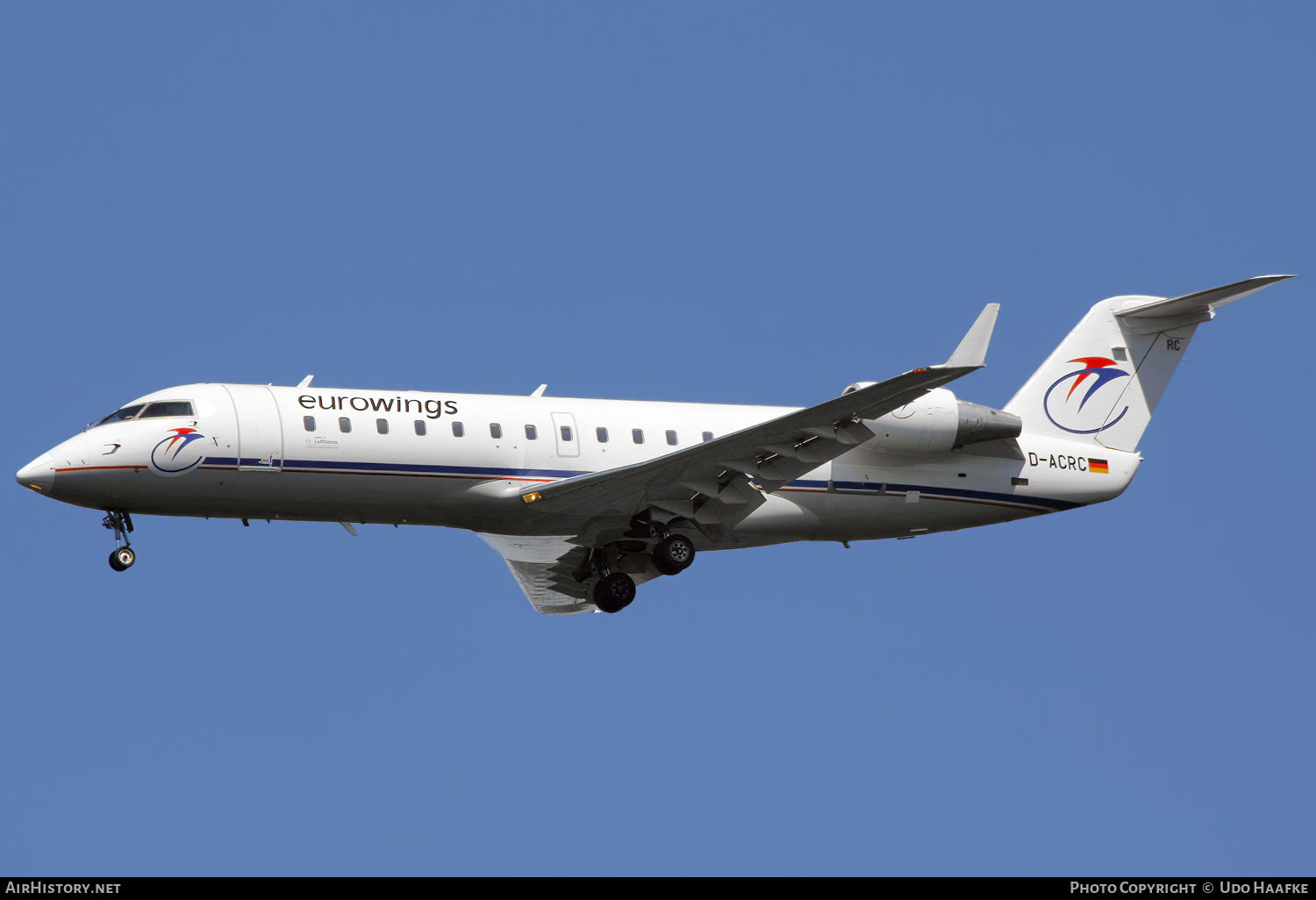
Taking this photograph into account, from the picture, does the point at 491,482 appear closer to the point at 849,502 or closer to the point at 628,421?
the point at 628,421

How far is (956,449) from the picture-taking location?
2775 centimetres

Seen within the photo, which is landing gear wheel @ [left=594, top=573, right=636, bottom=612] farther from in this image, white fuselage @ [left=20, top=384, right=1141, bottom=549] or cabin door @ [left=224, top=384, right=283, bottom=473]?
cabin door @ [left=224, top=384, right=283, bottom=473]

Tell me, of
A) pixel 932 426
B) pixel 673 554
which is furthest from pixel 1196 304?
pixel 673 554

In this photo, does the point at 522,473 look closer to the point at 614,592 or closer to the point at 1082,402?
the point at 614,592

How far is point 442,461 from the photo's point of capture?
25078mm

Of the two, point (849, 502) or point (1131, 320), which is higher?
point (1131, 320)

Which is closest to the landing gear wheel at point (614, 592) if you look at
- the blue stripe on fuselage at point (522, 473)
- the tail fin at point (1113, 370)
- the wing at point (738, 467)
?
the wing at point (738, 467)

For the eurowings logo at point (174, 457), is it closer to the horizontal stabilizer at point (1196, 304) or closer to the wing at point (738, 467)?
the wing at point (738, 467)

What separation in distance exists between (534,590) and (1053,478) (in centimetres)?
885

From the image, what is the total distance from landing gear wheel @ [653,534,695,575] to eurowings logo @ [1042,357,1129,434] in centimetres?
709

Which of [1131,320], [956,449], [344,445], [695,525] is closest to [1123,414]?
[1131,320]

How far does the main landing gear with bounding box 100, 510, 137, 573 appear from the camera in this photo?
2464cm

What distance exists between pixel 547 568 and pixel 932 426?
21.8ft
